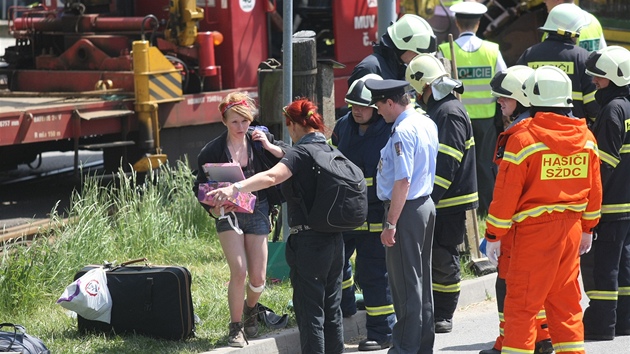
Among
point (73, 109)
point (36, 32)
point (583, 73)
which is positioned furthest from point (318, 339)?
point (36, 32)

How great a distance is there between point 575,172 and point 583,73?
8.58 ft

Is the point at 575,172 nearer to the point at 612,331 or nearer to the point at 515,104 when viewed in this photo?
the point at 515,104

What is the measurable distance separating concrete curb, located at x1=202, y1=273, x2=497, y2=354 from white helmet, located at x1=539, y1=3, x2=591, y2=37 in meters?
1.92

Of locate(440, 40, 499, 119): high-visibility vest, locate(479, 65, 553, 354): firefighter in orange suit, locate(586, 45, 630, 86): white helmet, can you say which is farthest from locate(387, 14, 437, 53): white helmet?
locate(440, 40, 499, 119): high-visibility vest

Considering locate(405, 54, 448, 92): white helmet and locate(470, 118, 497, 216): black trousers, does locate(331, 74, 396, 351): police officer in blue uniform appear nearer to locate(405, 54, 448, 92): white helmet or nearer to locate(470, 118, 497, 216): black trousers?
locate(405, 54, 448, 92): white helmet

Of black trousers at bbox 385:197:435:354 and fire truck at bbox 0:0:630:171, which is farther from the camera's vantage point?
fire truck at bbox 0:0:630:171

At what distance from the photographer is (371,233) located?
658cm

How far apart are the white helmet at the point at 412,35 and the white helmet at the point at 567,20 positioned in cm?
131

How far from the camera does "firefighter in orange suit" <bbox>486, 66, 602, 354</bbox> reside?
555cm

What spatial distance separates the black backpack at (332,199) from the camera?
5.80 metres

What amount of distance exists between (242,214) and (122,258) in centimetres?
193

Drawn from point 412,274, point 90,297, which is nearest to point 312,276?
point 412,274

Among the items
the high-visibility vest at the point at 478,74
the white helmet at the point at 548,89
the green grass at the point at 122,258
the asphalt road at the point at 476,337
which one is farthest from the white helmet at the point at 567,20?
the green grass at the point at 122,258

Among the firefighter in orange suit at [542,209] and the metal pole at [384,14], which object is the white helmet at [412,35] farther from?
the firefighter in orange suit at [542,209]
